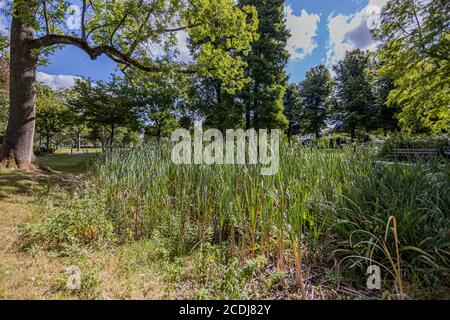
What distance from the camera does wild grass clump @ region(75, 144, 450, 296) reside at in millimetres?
1815

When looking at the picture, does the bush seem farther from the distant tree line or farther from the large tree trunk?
the large tree trunk

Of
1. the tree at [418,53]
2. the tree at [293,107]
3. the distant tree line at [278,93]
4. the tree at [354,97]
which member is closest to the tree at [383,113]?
the distant tree line at [278,93]

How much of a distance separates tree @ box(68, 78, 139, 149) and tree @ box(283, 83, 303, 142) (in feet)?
58.7

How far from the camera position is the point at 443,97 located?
7.02m

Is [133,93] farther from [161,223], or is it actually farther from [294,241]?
[294,241]

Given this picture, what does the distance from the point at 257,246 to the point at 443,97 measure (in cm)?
872

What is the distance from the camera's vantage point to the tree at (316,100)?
24938mm

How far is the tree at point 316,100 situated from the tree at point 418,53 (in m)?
17.5

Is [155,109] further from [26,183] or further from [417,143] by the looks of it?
[417,143]

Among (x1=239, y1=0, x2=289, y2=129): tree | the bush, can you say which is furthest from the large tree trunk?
(x1=239, y1=0, x2=289, y2=129): tree

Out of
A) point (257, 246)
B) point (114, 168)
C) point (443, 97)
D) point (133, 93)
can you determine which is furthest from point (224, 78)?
point (133, 93)

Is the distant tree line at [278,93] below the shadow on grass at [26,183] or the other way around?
the other way around

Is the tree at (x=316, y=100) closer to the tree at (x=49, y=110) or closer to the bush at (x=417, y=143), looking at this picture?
the bush at (x=417, y=143)

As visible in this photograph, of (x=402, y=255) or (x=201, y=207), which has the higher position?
(x=201, y=207)
